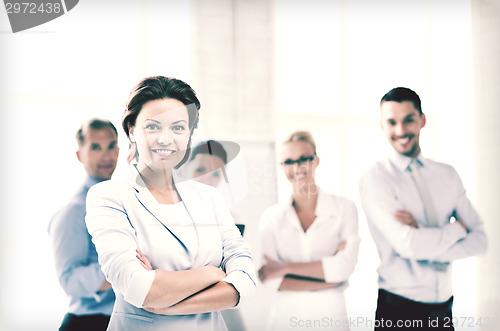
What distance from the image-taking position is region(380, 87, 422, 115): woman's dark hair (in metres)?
3.18

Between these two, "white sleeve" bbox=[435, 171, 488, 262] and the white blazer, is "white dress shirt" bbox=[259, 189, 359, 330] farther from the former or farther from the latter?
"white sleeve" bbox=[435, 171, 488, 262]

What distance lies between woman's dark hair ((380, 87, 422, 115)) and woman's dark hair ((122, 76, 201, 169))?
110 cm

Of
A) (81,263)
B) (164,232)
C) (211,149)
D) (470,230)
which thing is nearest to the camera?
(164,232)

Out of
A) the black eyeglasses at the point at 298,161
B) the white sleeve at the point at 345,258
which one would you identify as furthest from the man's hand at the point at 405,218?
the black eyeglasses at the point at 298,161

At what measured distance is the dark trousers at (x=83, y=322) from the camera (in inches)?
107

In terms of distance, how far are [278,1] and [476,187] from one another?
1540mm

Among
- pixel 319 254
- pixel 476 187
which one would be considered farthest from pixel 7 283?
pixel 476 187

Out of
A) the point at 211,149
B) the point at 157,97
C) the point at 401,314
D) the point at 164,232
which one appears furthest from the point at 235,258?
the point at 401,314

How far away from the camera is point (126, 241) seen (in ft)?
8.14

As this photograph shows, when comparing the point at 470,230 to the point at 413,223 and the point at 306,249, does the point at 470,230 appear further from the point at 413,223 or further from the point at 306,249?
the point at 306,249

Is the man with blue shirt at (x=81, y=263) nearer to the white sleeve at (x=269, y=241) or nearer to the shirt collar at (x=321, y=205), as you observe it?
the white sleeve at (x=269, y=241)

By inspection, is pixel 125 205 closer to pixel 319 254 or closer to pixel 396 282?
pixel 319 254

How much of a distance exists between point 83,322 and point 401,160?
188 cm

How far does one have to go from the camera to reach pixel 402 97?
3189 millimetres
